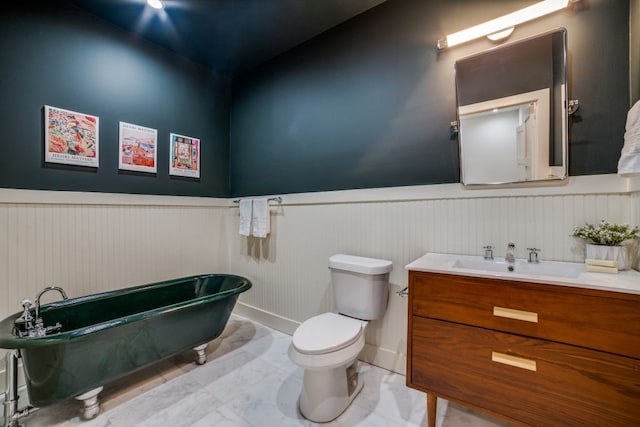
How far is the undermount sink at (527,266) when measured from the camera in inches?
48.1

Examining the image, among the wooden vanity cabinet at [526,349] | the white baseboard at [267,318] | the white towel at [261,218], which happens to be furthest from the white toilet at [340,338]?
the white towel at [261,218]

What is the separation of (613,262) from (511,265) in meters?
0.35

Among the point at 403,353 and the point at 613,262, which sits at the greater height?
the point at 613,262

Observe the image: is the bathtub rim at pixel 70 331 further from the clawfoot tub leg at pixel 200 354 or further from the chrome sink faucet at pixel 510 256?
the chrome sink faucet at pixel 510 256

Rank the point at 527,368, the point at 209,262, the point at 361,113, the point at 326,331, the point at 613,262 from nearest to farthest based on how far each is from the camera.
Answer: the point at 527,368
the point at 613,262
the point at 326,331
the point at 361,113
the point at 209,262

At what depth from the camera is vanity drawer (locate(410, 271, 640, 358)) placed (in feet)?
2.93

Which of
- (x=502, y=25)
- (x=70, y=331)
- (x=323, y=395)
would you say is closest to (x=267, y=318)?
(x=323, y=395)

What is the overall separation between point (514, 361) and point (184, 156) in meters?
2.76

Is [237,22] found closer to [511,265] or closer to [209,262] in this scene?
[209,262]

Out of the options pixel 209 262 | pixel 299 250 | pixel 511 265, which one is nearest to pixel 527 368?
pixel 511 265

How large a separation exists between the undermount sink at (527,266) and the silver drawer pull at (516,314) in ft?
0.55

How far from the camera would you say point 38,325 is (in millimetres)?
1410

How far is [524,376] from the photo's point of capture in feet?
3.39

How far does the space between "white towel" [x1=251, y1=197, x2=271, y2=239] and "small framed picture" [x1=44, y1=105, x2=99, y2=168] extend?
4.04 ft
